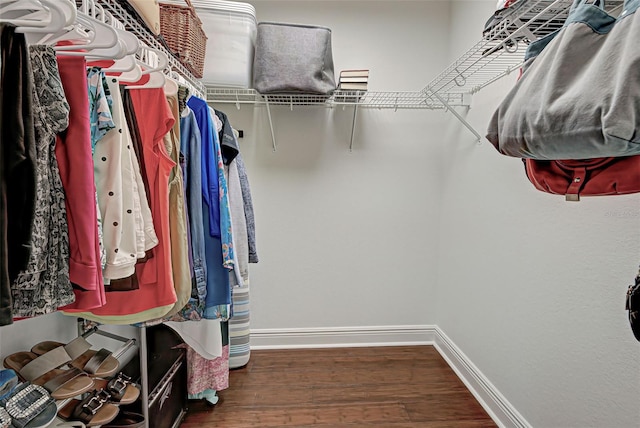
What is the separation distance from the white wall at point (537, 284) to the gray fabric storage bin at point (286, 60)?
0.98 meters

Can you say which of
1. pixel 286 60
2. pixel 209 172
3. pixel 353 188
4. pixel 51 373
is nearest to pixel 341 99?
pixel 286 60

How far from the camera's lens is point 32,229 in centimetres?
58

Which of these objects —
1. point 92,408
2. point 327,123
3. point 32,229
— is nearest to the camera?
point 32,229

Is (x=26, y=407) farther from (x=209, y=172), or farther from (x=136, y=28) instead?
(x=136, y=28)

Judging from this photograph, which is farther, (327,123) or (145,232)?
(327,123)

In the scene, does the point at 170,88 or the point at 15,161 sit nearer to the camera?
the point at 15,161

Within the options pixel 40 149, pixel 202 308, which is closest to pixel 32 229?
pixel 40 149

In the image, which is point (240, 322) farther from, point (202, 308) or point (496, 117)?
point (496, 117)

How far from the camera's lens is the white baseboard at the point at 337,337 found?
2426 millimetres

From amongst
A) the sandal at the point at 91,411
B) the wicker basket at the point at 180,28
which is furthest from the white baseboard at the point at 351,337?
the wicker basket at the point at 180,28

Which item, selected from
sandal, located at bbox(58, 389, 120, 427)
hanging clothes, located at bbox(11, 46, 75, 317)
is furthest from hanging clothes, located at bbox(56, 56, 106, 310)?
sandal, located at bbox(58, 389, 120, 427)

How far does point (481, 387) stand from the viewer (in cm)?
183

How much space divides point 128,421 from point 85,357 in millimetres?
335

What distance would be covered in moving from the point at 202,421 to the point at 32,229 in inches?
60.2
